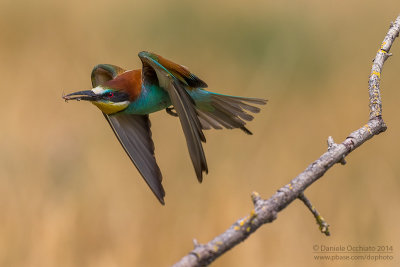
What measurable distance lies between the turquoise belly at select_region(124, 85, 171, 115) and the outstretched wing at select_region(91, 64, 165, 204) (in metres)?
0.10

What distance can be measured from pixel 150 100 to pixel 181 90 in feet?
0.54

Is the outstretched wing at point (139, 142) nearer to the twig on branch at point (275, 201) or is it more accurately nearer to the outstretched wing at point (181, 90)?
the outstretched wing at point (181, 90)

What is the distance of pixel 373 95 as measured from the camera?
1760 millimetres

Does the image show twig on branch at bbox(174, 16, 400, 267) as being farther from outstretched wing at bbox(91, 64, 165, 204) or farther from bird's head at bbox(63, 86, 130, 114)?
bird's head at bbox(63, 86, 130, 114)

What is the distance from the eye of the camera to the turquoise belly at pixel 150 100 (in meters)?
2.04

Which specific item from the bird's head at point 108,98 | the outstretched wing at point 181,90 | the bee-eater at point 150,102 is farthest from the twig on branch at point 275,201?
the bird's head at point 108,98

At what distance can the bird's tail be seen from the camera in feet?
7.27

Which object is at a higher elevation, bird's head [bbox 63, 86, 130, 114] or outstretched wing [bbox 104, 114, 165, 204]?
bird's head [bbox 63, 86, 130, 114]

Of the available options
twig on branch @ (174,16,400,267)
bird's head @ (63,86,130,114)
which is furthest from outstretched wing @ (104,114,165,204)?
twig on branch @ (174,16,400,267)

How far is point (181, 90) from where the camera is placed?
190cm

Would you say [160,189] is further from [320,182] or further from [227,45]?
[227,45]

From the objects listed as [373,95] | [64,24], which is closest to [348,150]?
[373,95]

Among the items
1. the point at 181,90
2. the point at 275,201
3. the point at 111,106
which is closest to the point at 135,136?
the point at 111,106

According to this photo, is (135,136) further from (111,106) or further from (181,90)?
(181,90)
